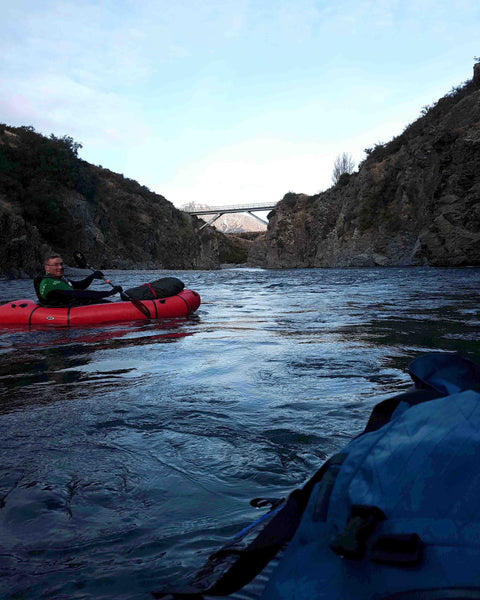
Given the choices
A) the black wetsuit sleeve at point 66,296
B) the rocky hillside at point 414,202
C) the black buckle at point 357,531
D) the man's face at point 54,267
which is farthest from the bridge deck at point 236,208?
the black buckle at point 357,531

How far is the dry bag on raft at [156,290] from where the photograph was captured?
7.90 m

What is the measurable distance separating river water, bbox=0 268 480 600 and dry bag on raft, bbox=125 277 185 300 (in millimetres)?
2442

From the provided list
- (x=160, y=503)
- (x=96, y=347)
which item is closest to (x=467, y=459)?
(x=160, y=503)

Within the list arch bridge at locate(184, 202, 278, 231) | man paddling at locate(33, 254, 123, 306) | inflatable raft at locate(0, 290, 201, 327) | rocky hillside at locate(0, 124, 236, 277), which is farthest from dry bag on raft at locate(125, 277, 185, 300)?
arch bridge at locate(184, 202, 278, 231)

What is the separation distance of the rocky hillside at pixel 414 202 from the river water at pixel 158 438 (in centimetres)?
2029

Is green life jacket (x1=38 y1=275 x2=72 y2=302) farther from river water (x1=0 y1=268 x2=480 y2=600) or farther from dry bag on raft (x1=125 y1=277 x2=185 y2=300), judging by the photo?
river water (x1=0 y1=268 x2=480 y2=600)

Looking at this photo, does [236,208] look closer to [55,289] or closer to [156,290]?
[156,290]

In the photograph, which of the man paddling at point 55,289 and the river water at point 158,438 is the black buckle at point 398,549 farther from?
the man paddling at point 55,289

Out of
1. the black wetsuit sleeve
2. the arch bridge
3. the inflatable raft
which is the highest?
the arch bridge

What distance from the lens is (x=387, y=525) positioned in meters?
0.92

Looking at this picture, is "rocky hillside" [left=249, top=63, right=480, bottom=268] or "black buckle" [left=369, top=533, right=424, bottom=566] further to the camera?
"rocky hillside" [left=249, top=63, right=480, bottom=268]

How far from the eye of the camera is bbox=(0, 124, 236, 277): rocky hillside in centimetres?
2434

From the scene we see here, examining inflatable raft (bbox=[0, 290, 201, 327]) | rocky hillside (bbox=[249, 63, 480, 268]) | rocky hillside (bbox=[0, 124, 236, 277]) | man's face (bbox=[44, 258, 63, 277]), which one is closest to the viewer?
inflatable raft (bbox=[0, 290, 201, 327])

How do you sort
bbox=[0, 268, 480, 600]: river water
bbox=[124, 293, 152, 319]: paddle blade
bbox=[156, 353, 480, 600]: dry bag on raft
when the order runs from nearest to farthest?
bbox=[156, 353, 480, 600]: dry bag on raft
bbox=[0, 268, 480, 600]: river water
bbox=[124, 293, 152, 319]: paddle blade
